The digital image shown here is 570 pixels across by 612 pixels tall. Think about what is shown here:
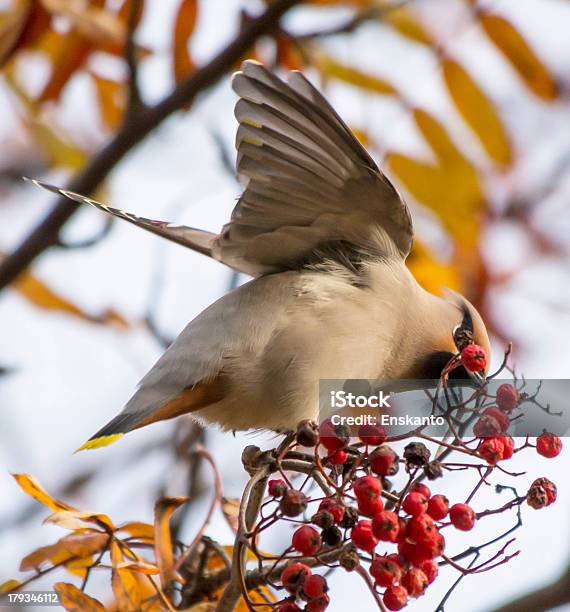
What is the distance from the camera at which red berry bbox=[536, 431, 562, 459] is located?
233 cm

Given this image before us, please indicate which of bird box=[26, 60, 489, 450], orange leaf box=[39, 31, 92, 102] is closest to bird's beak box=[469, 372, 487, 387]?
bird box=[26, 60, 489, 450]

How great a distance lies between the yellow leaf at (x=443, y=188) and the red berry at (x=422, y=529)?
1.60 meters

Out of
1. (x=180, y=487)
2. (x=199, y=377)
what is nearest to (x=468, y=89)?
(x=199, y=377)

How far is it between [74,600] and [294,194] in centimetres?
137

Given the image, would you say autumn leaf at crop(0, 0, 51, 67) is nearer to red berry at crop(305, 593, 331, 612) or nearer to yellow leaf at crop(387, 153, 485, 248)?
yellow leaf at crop(387, 153, 485, 248)

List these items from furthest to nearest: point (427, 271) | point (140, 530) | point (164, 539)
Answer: point (427, 271) < point (140, 530) < point (164, 539)

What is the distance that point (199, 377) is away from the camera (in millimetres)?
3000

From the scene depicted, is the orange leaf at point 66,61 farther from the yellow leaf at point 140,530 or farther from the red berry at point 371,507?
the red berry at point 371,507

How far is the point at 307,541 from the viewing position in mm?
2178

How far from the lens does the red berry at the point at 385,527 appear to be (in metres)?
2.18

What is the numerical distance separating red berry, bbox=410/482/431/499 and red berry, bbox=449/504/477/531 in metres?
0.06

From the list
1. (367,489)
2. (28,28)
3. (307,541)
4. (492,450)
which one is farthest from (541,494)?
(28,28)

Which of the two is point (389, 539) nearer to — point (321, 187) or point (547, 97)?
point (321, 187)

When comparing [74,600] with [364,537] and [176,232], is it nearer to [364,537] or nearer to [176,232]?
[364,537]
